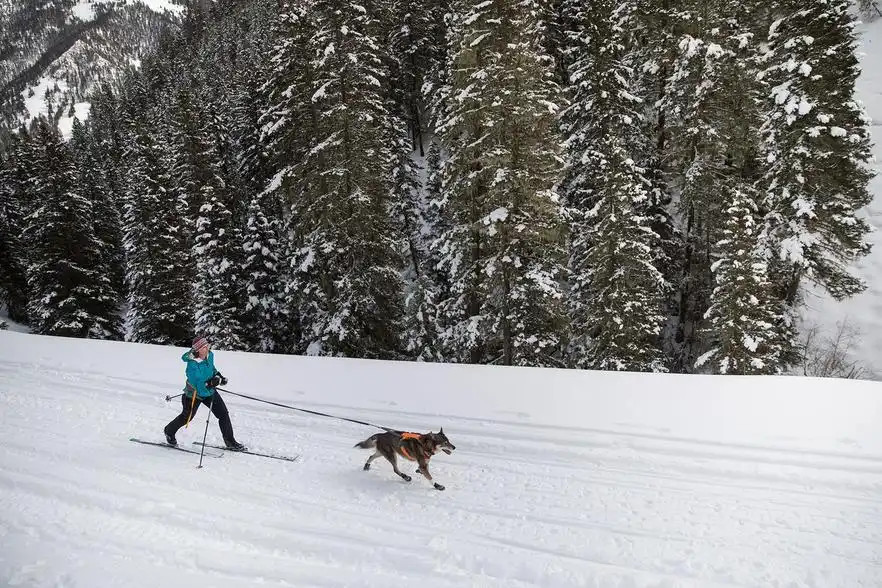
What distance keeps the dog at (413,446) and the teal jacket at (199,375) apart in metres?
2.95

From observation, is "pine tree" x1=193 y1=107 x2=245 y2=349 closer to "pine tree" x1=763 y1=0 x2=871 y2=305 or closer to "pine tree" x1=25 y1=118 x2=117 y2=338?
"pine tree" x1=25 y1=118 x2=117 y2=338

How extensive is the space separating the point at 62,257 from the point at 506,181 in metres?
24.5

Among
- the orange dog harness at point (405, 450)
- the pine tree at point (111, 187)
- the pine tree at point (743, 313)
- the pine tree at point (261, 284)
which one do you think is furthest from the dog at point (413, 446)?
the pine tree at point (111, 187)

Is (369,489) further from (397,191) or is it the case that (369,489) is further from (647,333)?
(397,191)

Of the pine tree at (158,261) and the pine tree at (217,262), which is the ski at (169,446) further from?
the pine tree at (158,261)

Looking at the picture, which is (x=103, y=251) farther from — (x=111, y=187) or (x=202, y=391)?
(x=202, y=391)


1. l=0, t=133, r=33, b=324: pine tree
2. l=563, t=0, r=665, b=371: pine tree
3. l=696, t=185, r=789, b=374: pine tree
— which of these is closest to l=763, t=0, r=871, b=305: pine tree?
l=696, t=185, r=789, b=374: pine tree

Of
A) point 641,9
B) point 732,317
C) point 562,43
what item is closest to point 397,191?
point 562,43

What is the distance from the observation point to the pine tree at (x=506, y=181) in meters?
15.3

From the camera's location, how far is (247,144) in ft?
111

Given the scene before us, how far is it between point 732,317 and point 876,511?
11.6 meters

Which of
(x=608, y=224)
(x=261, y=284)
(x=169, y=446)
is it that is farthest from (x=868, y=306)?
(x=261, y=284)

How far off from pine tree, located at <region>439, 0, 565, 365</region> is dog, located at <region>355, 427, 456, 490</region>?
9.33m

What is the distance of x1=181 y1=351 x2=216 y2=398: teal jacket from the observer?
809 cm
